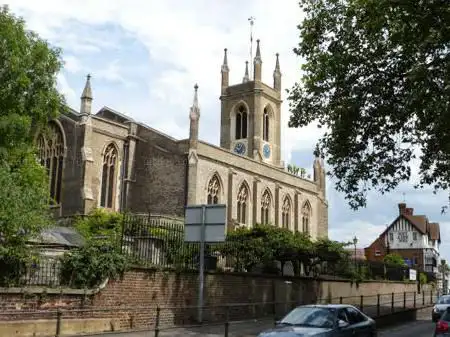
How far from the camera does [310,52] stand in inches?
773

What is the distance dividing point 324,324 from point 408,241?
74.7 m

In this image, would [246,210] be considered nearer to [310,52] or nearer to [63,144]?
[63,144]

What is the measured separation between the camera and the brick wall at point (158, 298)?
1376cm

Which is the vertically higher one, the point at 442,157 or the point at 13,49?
the point at 13,49

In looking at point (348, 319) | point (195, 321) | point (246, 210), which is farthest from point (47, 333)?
point (246, 210)

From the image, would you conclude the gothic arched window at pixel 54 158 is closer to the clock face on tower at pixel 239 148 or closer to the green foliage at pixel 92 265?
the clock face on tower at pixel 239 148

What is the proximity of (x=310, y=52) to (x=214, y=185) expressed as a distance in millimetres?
27965

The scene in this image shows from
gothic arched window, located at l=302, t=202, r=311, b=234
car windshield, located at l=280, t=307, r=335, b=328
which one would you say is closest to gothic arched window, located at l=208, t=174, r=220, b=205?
gothic arched window, located at l=302, t=202, r=311, b=234

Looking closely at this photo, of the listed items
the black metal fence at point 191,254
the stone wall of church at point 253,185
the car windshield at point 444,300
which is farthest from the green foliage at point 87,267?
the stone wall of church at point 253,185

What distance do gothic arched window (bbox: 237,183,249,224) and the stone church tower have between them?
1241cm

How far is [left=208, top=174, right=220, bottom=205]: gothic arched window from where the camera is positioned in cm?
4621

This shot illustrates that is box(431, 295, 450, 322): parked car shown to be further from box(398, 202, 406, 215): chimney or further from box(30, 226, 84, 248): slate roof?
box(398, 202, 406, 215): chimney

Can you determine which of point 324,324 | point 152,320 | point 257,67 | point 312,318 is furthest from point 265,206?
point 324,324

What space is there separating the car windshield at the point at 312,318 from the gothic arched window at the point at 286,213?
1702 inches
